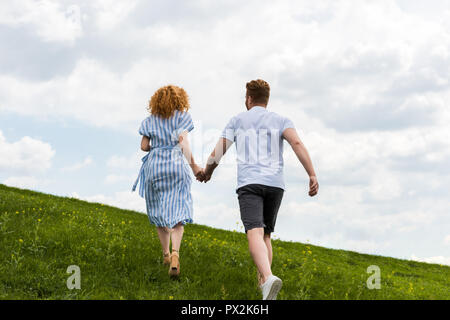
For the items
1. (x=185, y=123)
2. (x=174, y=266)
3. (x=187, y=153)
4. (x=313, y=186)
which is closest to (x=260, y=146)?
A: (x=313, y=186)

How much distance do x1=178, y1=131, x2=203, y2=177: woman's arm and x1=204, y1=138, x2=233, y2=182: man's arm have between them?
0.23m

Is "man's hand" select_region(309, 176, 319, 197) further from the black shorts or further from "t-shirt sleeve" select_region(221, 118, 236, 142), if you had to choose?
"t-shirt sleeve" select_region(221, 118, 236, 142)

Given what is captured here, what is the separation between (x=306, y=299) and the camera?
6.92 meters

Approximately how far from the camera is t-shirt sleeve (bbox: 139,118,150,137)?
7.75 m

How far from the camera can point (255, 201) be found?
6012 millimetres

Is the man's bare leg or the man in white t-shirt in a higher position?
the man in white t-shirt

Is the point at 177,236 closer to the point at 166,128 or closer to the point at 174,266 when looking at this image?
the point at 174,266

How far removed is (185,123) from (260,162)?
2.08 m

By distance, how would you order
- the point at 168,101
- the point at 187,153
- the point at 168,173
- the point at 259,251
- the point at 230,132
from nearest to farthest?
the point at 259,251 → the point at 230,132 → the point at 187,153 → the point at 168,173 → the point at 168,101

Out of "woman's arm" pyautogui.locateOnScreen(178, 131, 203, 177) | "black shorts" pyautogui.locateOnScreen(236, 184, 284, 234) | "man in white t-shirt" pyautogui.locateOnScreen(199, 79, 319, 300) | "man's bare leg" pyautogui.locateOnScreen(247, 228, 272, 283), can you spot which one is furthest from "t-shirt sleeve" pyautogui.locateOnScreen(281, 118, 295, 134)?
"woman's arm" pyautogui.locateOnScreen(178, 131, 203, 177)

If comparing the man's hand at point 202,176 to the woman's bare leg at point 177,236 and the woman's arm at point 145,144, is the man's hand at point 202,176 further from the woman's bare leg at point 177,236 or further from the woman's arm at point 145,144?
the woman's arm at point 145,144
